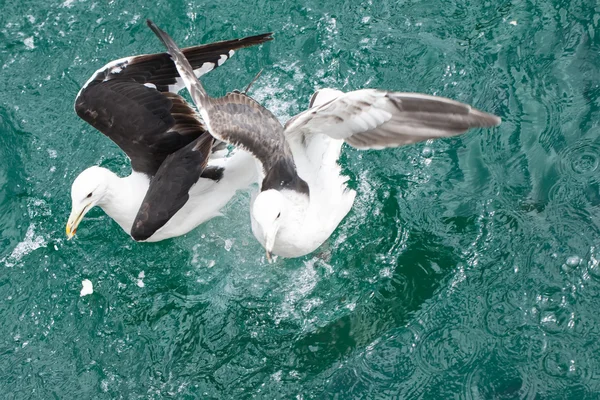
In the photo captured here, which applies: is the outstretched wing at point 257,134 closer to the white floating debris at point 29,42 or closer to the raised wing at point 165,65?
the raised wing at point 165,65

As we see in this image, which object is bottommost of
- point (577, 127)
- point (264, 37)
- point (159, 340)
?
point (159, 340)

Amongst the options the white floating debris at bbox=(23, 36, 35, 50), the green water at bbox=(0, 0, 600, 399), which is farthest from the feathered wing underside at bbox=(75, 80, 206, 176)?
the white floating debris at bbox=(23, 36, 35, 50)

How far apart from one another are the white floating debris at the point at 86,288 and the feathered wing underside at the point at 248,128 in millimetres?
1644

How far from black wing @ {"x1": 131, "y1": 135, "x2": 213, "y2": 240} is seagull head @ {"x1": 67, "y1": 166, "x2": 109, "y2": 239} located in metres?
0.47

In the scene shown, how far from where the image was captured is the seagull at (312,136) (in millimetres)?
5438

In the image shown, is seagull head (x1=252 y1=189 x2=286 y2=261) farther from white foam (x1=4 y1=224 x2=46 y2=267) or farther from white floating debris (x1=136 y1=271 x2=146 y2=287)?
white foam (x1=4 y1=224 x2=46 y2=267)

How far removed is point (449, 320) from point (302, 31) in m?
3.23

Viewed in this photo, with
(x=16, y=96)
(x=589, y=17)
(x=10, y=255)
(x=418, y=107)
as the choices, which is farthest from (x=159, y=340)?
(x=589, y=17)

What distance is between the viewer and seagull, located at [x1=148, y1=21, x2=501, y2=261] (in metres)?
5.44

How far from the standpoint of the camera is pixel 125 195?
6.62 metres

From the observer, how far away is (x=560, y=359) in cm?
566

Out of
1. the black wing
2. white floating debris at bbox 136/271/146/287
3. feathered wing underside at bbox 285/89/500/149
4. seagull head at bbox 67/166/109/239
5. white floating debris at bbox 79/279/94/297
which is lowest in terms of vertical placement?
white floating debris at bbox 136/271/146/287

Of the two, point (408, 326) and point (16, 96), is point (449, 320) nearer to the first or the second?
point (408, 326)

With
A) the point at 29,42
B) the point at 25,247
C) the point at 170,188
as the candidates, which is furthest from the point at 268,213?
the point at 29,42
